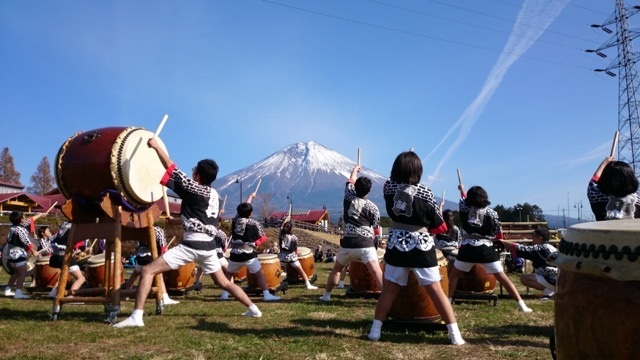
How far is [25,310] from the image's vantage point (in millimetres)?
6629

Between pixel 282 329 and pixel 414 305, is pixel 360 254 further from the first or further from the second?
pixel 282 329

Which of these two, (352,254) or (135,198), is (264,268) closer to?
(352,254)

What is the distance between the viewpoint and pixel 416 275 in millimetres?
4422

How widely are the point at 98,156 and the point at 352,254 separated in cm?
354

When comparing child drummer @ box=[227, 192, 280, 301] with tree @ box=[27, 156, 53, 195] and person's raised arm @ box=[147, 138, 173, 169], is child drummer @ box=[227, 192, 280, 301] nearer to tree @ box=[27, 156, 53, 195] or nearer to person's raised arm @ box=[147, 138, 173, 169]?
person's raised arm @ box=[147, 138, 173, 169]

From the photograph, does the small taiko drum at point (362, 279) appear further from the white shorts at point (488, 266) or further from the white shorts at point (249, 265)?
the white shorts at point (488, 266)

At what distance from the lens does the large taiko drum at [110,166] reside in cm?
593

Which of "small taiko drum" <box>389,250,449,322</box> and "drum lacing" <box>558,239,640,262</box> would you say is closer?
"drum lacing" <box>558,239,640,262</box>

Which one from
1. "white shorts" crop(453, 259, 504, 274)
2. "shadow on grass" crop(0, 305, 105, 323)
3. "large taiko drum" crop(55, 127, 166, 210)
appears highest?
"large taiko drum" crop(55, 127, 166, 210)

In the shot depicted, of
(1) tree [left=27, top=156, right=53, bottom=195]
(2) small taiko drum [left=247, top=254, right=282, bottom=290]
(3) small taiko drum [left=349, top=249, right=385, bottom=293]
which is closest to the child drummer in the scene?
(2) small taiko drum [left=247, top=254, right=282, bottom=290]

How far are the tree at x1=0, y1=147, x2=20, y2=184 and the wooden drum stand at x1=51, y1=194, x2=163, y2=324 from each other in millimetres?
64947

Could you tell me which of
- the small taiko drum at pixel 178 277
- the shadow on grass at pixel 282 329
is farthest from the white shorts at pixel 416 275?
the small taiko drum at pixel 178 277

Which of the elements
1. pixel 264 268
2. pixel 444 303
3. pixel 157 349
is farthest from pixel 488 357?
pixel 264 268

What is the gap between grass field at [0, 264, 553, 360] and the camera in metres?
3.91
